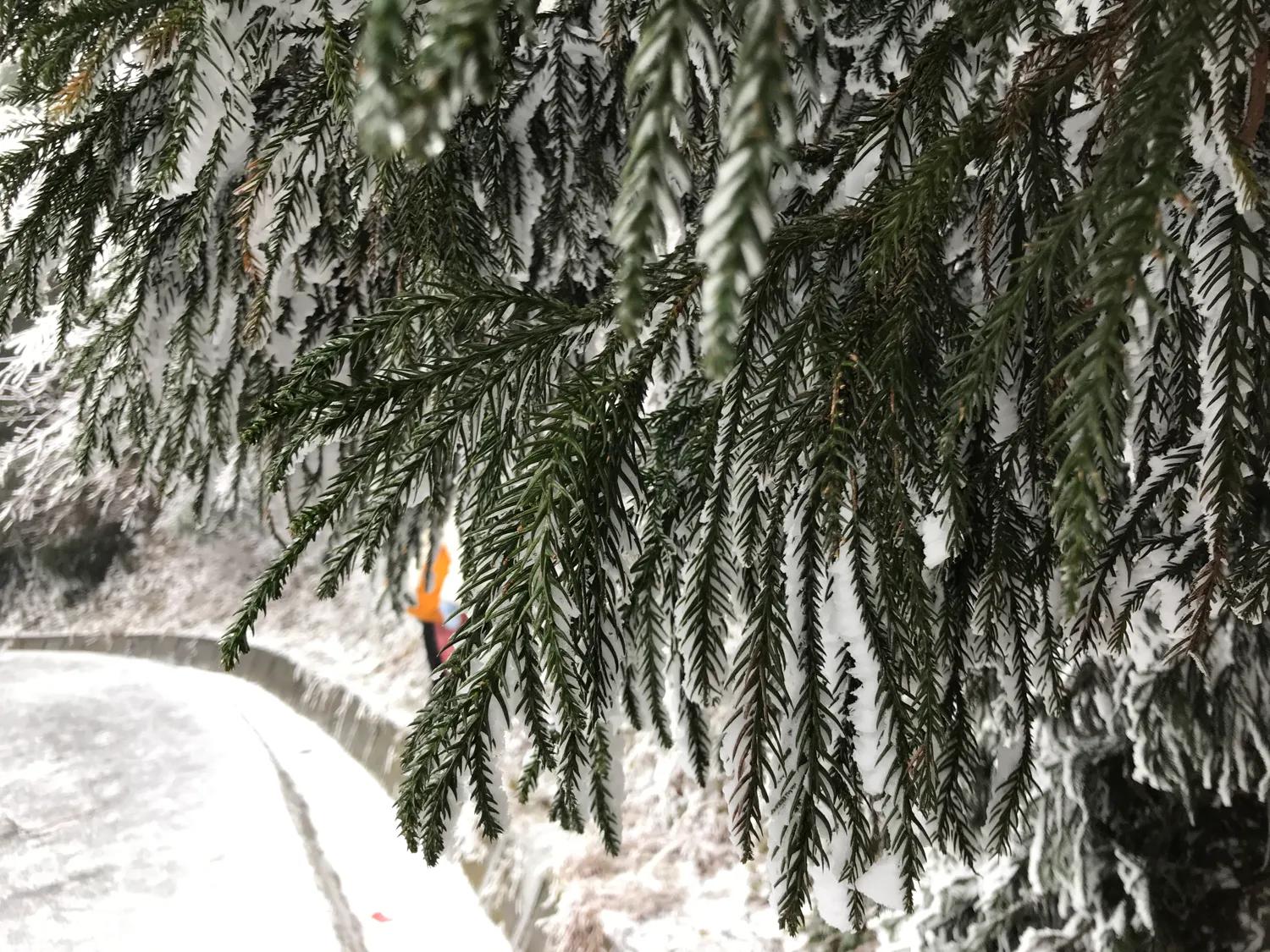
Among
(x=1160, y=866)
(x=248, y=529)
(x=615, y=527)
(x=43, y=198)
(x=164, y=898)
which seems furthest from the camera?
(x=248, y=529)

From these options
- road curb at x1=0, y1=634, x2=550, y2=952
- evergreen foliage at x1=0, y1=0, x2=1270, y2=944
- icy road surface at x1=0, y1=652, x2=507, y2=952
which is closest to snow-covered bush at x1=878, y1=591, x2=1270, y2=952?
evergreen foliage at x1=0, y1=0, x2=1270, y2=944

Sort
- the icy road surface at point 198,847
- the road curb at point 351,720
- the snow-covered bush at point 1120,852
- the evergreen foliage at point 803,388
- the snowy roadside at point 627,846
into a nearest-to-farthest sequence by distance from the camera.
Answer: the evergreen foliage at point 803,388
the snow-covered bush at point 1120,852
the snowy roadside at point 627,846
the icy road surface at point 198,847
the road curb at point 351,720

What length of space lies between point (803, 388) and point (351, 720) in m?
6.87

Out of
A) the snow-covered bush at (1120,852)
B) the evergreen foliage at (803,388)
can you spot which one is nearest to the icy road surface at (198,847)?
the snow-covered bush at (1120,852)

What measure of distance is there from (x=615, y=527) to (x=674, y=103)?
0.63m

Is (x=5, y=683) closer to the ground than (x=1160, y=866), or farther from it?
closer to the ground

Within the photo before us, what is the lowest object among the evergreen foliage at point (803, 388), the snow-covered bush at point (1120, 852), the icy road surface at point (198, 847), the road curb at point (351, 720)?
the icy road surface at point (198, 847)

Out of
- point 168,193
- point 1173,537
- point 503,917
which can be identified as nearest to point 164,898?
point 503,917

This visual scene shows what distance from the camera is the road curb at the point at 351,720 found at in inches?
162

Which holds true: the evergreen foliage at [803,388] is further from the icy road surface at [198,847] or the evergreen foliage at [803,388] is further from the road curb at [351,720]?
the icy road surface at [198,847]

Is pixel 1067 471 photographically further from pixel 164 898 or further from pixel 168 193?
pixel 164 898

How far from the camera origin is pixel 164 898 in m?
4.00

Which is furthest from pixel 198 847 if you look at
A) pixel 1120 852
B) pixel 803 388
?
pixel 803 388

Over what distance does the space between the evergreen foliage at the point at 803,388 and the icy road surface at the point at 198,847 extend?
3.52 metres
